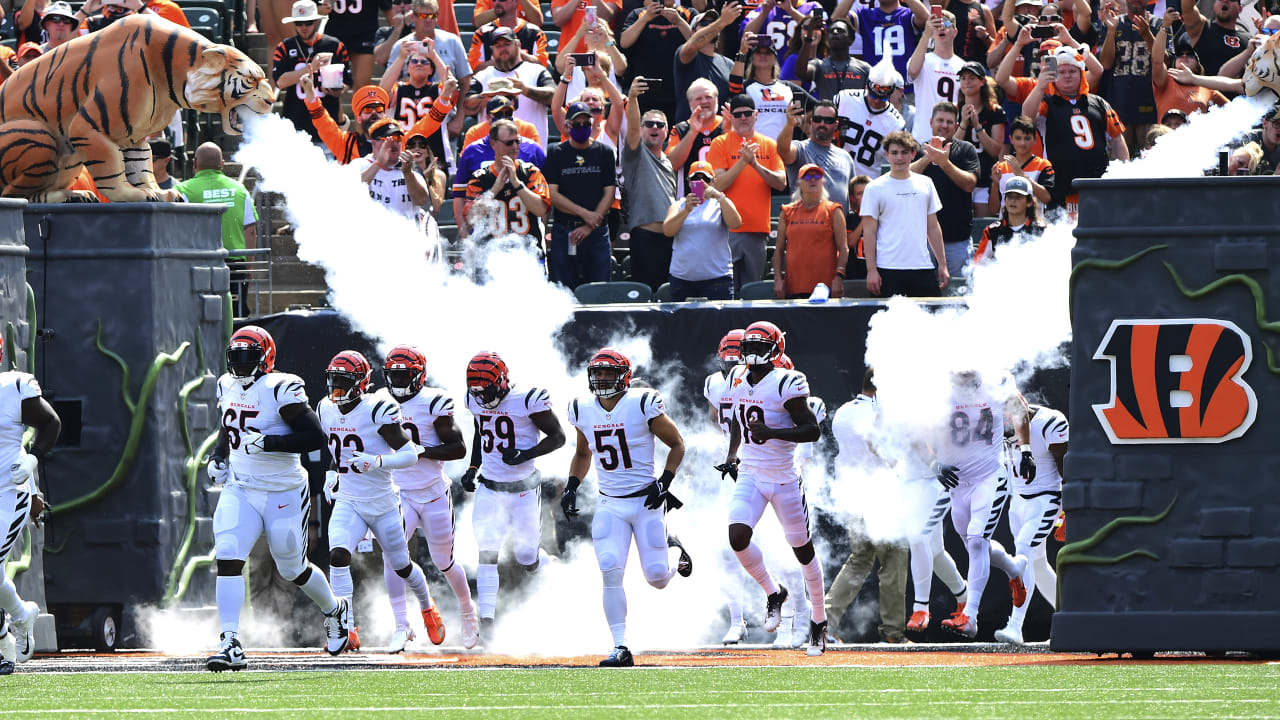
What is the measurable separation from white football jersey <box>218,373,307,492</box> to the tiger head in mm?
2556

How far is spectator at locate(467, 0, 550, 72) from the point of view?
53.8ft

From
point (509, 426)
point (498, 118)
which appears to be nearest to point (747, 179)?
point (498, 118)

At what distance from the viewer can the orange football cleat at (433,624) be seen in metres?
12.2

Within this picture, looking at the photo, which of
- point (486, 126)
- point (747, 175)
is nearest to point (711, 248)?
point (747, 175)

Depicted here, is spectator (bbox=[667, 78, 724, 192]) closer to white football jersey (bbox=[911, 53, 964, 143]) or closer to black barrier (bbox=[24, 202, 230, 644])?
white football jersey (bbox=[911, 53, 964, 143])

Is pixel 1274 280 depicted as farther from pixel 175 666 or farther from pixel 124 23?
pixel 124 23

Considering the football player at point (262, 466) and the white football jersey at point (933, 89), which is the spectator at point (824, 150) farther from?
the football player at point (262, 466)

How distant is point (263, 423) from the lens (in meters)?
11.2

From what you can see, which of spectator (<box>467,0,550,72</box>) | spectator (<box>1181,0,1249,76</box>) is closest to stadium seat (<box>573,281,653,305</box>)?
spectator (<box>467,0,550,72</box>)

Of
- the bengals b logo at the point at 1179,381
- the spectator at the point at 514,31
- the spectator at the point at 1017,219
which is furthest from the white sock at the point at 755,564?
the spectator at the point at 514,31

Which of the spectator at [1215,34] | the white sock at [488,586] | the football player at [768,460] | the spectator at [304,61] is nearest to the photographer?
the football player at [768,460]

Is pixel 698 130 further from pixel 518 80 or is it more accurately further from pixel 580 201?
pixel 518 80

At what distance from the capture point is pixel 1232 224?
1004 cm

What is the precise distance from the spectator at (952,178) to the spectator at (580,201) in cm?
216
